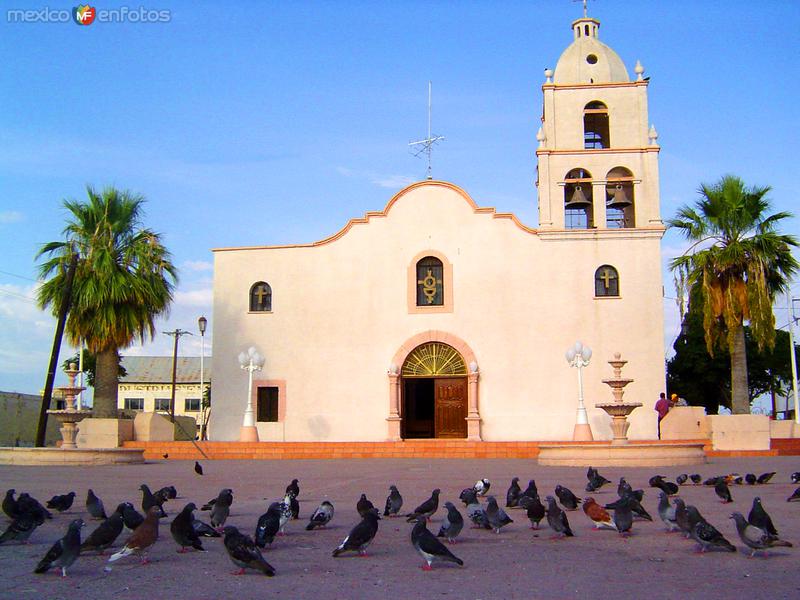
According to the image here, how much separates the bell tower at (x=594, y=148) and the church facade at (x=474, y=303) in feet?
0.16

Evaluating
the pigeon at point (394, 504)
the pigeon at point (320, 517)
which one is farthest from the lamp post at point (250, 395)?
the pigeon at point (320, 517)

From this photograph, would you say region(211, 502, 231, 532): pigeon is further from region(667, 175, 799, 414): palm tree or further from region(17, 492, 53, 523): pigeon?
region(667, 175, 799, 414): palm tree

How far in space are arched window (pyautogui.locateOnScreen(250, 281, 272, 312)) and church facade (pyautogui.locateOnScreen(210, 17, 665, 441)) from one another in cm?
5

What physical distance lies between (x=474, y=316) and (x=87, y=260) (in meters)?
12.8

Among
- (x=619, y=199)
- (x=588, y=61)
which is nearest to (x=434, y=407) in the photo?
(x=619, y=199)

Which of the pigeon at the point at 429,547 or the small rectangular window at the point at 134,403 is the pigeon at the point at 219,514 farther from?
the small rectangular window at the point at 134,403

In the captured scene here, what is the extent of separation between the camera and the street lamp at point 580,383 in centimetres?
2561

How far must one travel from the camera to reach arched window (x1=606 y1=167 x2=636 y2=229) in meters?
28.7

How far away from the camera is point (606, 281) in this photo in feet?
95.7

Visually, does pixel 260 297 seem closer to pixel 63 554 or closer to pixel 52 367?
pixel 52 367

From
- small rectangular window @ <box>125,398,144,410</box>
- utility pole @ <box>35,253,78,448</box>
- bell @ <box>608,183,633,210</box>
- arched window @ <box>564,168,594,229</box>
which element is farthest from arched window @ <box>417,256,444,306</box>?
small rectangular window @ <box>125,398,144,410</box>

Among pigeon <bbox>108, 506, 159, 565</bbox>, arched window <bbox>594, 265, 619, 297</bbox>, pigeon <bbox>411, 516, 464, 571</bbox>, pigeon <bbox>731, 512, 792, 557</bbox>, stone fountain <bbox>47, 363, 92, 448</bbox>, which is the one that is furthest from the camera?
arched window <bbox>594, 265, 619, 297</bbox>

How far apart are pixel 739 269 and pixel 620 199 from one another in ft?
14.3

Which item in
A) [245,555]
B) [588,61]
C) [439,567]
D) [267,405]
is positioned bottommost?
[439,567]
